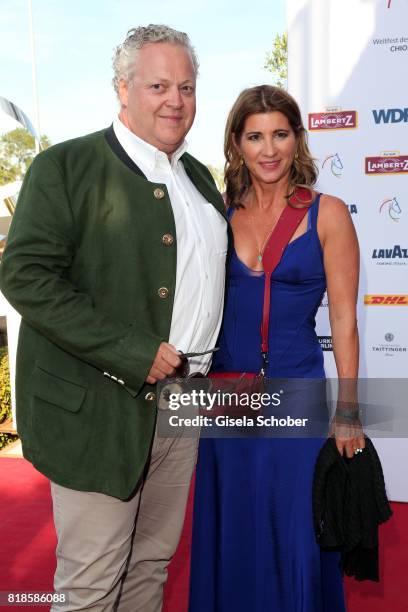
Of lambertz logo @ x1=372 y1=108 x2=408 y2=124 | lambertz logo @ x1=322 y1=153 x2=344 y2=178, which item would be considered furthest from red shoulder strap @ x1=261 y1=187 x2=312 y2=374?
lambertz logo @ x1=372 y1=108 x2=408 y2=124

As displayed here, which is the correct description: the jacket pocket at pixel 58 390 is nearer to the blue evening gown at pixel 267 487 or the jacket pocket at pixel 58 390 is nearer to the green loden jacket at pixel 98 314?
the green loden jacket at pixel 98 314

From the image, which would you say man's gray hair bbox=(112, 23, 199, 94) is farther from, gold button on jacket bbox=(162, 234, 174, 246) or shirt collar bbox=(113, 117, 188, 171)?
gold button on jacket bbox=(162, 234, 174, 246)

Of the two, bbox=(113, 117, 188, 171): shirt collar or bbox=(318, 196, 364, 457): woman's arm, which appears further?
bbox=(318, 196, 364, 457): woman's arm

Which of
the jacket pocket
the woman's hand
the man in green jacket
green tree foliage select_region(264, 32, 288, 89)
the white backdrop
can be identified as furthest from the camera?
green tree foliage select_region(264, 32, 288, 89)

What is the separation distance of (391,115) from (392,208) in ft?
1.89

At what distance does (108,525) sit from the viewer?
1.96m

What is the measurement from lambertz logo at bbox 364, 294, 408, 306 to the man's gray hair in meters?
2.47

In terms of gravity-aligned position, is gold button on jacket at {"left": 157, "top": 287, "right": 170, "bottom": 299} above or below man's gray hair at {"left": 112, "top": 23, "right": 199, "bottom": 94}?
below

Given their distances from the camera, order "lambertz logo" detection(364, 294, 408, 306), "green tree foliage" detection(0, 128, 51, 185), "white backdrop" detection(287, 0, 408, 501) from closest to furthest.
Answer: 1. "white backdrop" detection(287, 0, 408, 501)
2. "lambertz logo" detection(364, 294, 408, 306)
3. "green tree foliage" detection(0, 128, 51, 185)

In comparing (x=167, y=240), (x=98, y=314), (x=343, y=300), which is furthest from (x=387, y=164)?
(x=98, y=314)

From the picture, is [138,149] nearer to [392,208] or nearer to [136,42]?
[136,42]

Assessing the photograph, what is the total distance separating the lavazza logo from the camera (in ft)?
13.5

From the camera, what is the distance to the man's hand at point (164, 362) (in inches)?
70.9

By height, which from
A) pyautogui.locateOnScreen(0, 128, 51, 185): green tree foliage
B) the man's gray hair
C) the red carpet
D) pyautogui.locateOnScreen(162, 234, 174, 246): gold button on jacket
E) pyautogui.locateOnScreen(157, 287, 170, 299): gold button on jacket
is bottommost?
the red carpet
